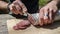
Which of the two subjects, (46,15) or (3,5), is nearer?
(46,15)

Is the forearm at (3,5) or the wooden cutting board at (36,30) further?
the forearm at (3,5)

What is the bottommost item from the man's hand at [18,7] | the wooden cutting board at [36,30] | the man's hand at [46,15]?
the wooden cutting board at [36,30]

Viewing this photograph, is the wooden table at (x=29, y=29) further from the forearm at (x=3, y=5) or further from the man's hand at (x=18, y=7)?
the forearm at (x=3, y=5)

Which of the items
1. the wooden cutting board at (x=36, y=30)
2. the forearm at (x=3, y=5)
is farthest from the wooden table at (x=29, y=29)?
the forearm at (x=3, y=5)

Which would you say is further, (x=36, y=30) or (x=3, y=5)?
(x=3, y=5)

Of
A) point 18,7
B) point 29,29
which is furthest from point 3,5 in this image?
point 29,29

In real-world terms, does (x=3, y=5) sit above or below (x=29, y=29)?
above

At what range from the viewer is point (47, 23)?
1205mm

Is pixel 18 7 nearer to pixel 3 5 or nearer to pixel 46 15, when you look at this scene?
pixel 46 15

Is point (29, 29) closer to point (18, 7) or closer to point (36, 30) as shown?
point (36, 30)

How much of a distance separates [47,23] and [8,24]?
0.25 metres

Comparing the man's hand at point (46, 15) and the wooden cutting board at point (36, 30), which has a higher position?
the man's hand at point (46, 15)

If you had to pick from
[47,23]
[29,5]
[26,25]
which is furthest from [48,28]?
[29,5]

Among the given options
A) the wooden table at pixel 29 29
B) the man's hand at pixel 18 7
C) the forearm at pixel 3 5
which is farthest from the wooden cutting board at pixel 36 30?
the forearm at pixel 3 5
